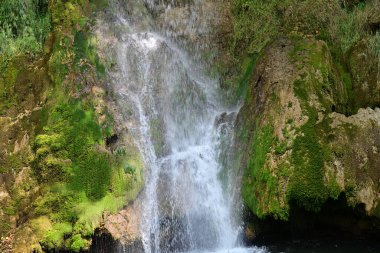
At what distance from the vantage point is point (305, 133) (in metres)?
8.07

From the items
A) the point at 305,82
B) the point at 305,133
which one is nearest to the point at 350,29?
the point at 305,82

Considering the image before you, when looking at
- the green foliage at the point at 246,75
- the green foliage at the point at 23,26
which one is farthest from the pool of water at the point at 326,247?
the green foliage at the point at 23,26

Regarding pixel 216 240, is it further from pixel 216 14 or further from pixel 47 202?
pixel 216 14

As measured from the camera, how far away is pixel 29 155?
8.88m

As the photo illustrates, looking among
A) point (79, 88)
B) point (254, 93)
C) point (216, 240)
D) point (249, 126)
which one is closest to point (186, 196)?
point (216, 240)

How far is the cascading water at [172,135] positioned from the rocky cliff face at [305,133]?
939 mm

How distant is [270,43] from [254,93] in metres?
1.36

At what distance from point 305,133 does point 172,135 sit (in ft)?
10.9

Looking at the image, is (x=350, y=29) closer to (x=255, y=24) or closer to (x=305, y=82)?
(x=255, y=24)

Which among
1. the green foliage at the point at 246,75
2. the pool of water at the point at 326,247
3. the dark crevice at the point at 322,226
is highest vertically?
the green foliage at the point at 246,75

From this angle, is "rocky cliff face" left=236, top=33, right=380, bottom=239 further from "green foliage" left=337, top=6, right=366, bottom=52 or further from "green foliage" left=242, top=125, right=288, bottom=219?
"green foliage" left=337, top=6, right=366, bottom=52

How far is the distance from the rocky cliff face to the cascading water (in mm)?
939

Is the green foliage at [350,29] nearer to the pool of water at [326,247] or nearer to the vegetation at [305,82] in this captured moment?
the vegetation at [305,82]

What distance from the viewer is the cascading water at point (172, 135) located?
8.75 meters
